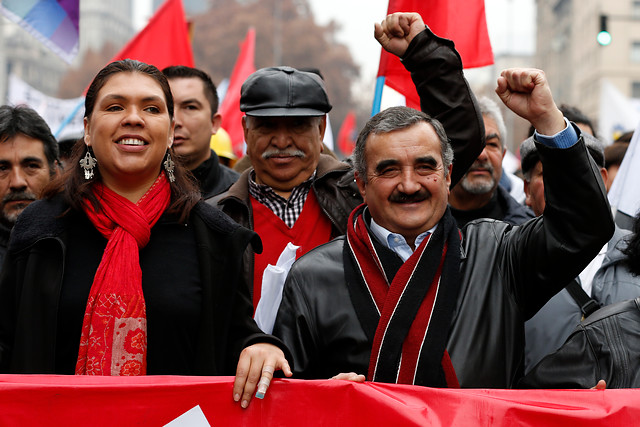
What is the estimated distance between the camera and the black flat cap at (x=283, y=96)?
3918mm

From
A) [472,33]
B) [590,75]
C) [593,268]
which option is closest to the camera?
[593,268]

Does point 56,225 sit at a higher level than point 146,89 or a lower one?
lower

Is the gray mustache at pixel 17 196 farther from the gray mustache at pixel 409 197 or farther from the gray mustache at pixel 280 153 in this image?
the gray mustache at pixel 409 197

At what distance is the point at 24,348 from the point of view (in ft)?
9.11

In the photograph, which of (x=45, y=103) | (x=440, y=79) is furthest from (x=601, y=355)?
(x=45, y=103)

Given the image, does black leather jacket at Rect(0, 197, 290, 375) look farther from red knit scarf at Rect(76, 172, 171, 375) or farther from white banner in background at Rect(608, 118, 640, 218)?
white banner in background at Rect(608, 118, 640, 218)

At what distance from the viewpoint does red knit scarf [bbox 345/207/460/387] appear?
2.76 meters

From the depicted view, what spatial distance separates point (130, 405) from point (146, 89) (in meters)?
1.06

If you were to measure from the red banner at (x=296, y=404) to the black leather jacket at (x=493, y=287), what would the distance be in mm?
170

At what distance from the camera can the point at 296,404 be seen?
106 inches

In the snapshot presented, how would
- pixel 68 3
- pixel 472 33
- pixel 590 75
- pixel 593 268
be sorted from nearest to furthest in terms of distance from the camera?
pixel 593 268 < pixel 472 33 < pixel 68 3 < pixel 590 75

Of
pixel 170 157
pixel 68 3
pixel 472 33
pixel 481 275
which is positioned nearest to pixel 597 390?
pixel 481 275

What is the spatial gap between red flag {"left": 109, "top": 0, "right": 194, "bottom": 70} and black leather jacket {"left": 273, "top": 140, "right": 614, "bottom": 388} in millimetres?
4139

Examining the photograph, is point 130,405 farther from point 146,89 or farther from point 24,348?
point 146,89
